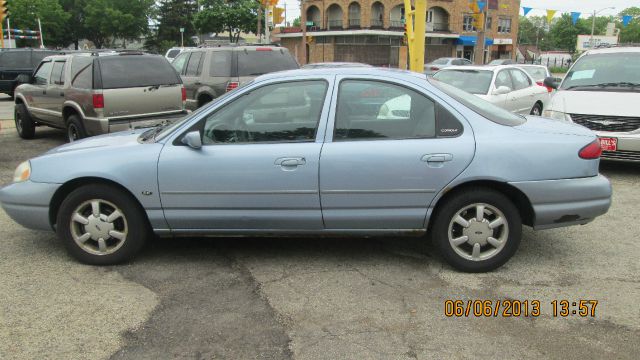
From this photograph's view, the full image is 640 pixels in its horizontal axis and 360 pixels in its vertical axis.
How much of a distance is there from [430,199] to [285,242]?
1516 mm

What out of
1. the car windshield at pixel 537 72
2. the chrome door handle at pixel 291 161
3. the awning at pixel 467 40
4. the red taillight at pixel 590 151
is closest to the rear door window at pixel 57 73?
the chrome door handle at pixel 291 161

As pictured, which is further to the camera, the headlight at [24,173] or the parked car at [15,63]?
the parked car at [15,63]

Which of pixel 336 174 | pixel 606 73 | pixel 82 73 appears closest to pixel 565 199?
pixel 336 174

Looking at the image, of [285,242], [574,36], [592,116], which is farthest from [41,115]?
[574,36]

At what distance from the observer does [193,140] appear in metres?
4.18

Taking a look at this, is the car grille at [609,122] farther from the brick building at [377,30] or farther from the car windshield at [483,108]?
the brick building at [377,30]

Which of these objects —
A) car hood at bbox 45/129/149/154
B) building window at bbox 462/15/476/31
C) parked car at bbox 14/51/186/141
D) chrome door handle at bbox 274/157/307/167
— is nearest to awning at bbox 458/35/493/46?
building window at bbox 462/15/476/31

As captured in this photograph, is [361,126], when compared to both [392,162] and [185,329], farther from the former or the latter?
[185,329]

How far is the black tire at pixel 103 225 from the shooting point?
4.35 m

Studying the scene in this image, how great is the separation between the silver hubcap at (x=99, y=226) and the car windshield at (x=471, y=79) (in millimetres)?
7834

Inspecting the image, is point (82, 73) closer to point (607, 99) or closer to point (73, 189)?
point (73, 189)

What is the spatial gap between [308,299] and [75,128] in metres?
6.85

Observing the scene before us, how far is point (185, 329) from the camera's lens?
3.47 m

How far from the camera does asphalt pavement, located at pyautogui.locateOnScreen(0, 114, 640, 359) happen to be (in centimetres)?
A: 326
